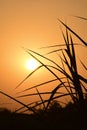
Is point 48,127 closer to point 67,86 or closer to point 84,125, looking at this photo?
point 84,125

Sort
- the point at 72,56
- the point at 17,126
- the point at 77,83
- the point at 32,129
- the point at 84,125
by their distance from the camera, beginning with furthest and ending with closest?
the point at 17,126 → the point at 32,129 → the point at 72,56 → the point at 77,83 → the point at 84,125

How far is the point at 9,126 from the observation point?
235 cm

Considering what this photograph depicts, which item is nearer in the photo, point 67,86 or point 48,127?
point 48,127

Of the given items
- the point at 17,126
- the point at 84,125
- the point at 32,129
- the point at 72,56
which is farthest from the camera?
the point at 17,126

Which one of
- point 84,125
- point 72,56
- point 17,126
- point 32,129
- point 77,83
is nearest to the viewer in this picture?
point 84,125

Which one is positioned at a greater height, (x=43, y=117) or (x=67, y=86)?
(x=67, y=86)

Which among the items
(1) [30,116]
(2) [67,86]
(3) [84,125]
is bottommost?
(3) [84,125]

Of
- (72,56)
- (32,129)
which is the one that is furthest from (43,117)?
(32,129)

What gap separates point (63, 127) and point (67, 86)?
0.22 metres

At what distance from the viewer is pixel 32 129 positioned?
1.87 meters

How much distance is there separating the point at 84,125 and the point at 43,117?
8.9 inches

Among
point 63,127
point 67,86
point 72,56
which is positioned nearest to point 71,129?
point 63,127

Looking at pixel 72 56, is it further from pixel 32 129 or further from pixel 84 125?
pixel 32 129

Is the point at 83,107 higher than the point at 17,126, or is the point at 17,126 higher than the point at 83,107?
the point at 17,126
